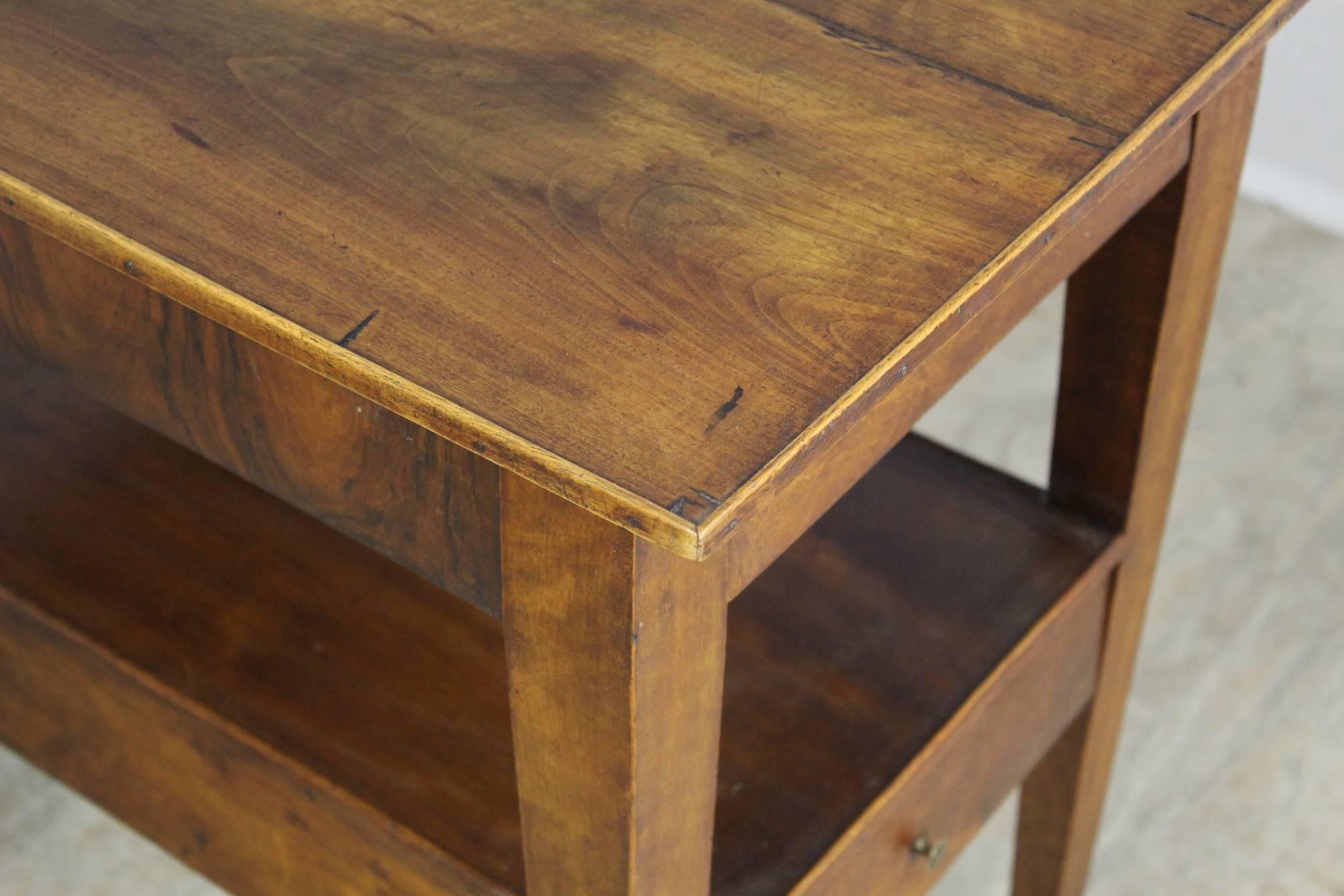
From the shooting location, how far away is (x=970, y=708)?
0.91 meters

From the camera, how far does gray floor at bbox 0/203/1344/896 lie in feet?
4.37

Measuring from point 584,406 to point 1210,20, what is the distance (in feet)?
1.16

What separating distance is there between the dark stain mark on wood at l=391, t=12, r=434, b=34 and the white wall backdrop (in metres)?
1.49

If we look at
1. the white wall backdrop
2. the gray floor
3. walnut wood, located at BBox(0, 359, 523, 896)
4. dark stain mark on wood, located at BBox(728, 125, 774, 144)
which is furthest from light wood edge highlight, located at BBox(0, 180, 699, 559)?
the white wall backdrop

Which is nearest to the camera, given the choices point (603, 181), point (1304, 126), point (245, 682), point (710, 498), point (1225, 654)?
point (710, 498)

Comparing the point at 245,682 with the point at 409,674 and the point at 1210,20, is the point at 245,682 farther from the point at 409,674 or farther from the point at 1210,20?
the point at 1210,20

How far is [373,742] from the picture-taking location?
88 cm

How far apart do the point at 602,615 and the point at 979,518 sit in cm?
48

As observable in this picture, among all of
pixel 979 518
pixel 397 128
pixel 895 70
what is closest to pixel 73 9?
pixel 397 128

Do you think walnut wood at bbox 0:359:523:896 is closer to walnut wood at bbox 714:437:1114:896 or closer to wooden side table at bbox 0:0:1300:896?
wooden side table at bbox 0:0:1300:896

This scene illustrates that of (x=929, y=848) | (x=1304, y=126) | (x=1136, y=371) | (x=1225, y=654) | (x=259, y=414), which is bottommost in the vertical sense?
(x=1225, y=654)

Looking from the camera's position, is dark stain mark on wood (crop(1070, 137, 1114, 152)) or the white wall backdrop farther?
the white wall backdrop

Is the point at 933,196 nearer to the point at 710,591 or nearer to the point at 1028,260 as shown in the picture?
the point at 1028,260

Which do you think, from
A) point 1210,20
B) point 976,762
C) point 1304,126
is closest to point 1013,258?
point 1210,20
